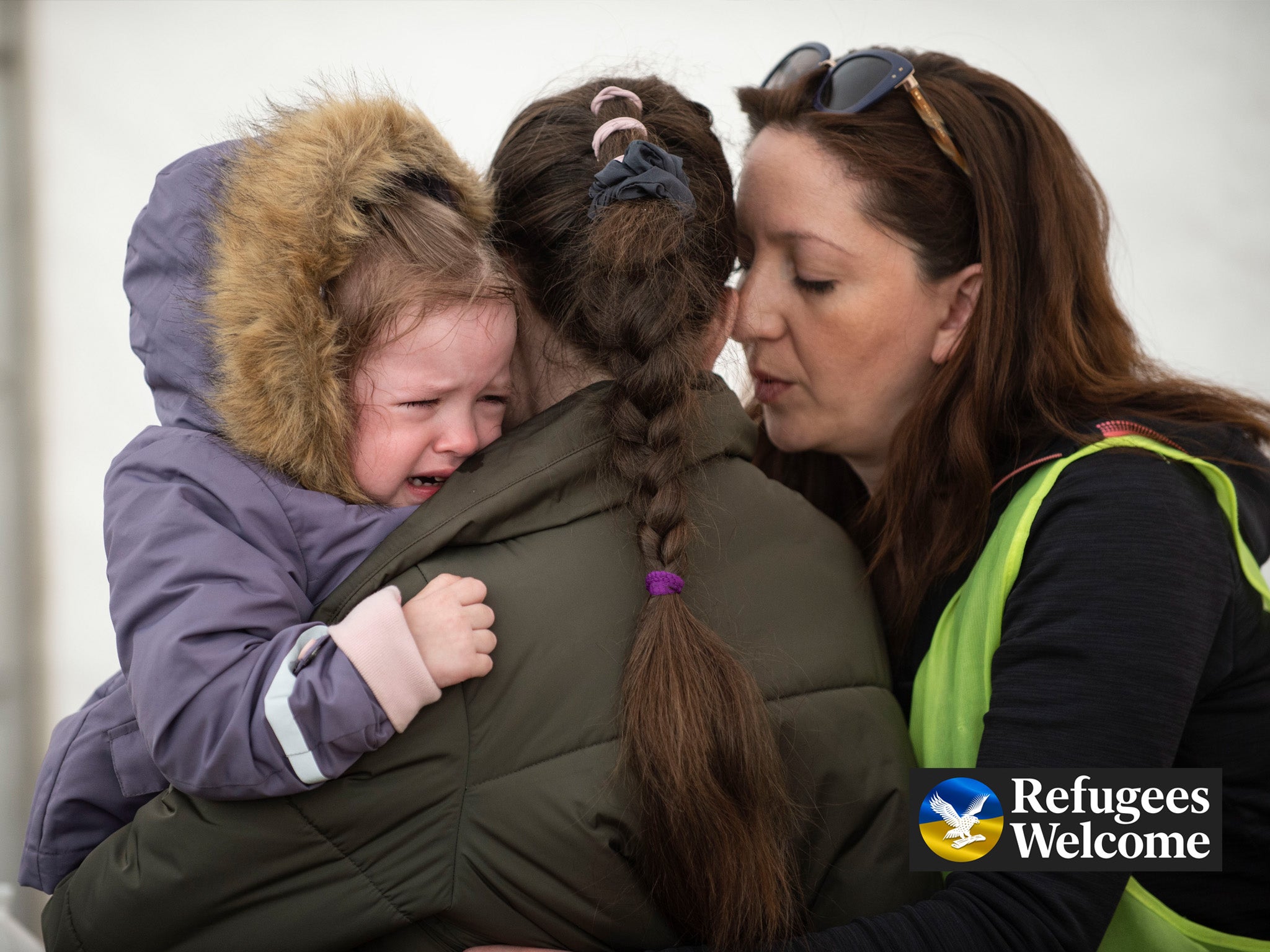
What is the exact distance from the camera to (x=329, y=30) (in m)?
2.77

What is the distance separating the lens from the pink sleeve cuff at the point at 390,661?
1026mm

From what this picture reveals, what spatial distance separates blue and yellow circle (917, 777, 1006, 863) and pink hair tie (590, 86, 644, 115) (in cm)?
101

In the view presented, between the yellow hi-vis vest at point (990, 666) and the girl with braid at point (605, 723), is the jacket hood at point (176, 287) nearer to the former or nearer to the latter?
the girl with braid at point (605, 723)

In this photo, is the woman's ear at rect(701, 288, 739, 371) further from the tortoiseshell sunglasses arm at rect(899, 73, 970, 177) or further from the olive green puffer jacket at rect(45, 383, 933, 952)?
the tortoiseshell sunglasses arm at rect(899, 73, 970, 177)

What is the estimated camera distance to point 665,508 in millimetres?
1138

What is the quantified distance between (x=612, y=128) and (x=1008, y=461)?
793 mm

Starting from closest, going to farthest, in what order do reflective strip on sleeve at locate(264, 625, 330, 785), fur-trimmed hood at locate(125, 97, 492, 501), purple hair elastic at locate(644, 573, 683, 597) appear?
1. reflective strip on sleeve at locate(264, 625, 330, 785)
2. purple hair elastic at locate(644, 573, 683, 597)
3. fur-trimmed hood at locate(125, 97, 492, 501)

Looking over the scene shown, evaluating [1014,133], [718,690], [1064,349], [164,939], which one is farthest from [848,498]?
[164,939]

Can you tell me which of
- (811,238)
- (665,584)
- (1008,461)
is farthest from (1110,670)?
(811,238)

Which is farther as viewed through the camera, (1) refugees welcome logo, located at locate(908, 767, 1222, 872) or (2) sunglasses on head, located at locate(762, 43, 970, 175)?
(2) sunglasses on head, located at locate(762, 43, 970, 175)

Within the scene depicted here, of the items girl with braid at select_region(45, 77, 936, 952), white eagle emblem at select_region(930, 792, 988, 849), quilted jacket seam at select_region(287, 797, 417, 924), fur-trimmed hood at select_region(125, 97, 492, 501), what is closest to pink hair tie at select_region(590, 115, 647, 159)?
girl with braid at select_region(45, 77, 936, 952)

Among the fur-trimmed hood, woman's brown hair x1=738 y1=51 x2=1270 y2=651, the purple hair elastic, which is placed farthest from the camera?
woman's brown hair x1=738 y1=51 x2=1270 y2=651

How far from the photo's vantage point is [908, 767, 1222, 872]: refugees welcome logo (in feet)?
4.07

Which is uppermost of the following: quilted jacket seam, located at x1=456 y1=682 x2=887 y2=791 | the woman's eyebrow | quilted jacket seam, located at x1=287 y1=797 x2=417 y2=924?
the woman's eyebrow
